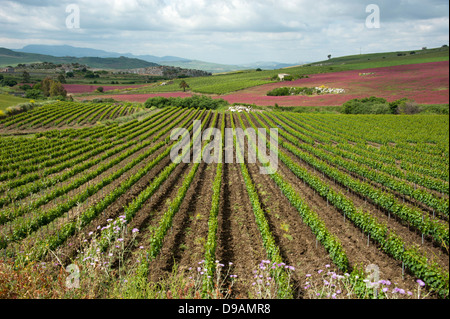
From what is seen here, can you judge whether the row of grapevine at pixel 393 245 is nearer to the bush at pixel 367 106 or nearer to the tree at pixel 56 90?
the bush at pixel 367 106

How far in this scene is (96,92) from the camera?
91562mm

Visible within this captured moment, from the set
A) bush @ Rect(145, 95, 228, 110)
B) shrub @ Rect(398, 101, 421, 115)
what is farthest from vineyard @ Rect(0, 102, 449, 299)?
bush @ Rect(145, 95, 228, 110)

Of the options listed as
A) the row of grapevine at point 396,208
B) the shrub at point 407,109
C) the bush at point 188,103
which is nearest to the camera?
the row of grapevine at point 396,208

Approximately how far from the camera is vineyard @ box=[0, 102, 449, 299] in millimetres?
8016

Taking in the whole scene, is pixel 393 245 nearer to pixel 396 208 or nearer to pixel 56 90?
pixel 396 208

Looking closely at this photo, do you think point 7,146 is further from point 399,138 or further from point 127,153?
point 399,138

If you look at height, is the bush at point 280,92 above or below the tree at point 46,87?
below

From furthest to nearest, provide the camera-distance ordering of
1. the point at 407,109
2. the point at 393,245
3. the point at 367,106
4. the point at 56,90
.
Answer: the point at 56,90, the point at 367,106, the point at 407,109, the point at 393,245

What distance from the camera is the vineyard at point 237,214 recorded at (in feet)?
26.3

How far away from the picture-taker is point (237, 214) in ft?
46.5

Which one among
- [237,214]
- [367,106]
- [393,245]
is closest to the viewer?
[393,245]

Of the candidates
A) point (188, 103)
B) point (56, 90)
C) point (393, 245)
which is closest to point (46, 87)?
point (56, 90)

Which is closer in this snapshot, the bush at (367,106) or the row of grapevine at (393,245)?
the row of grapevine at (393,245)

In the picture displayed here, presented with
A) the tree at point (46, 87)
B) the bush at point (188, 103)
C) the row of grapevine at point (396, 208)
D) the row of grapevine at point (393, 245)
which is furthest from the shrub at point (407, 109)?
the tree at point (46, 87)
